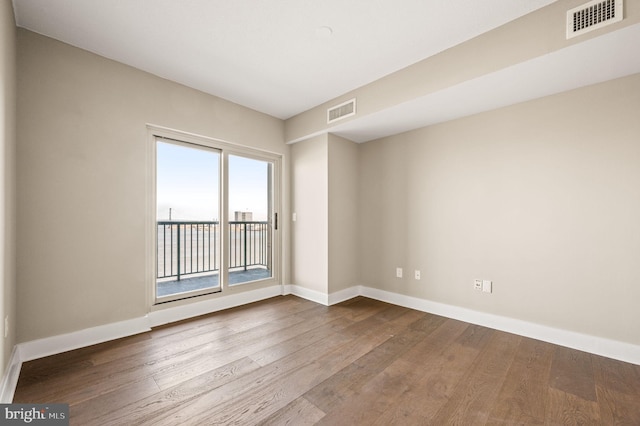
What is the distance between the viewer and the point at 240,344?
2.50 meters

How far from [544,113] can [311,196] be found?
2.72 meters

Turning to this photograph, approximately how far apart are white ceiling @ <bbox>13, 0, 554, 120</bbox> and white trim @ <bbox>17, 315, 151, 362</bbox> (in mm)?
2532

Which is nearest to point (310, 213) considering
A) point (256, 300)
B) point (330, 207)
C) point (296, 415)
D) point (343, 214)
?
point (330, 207)

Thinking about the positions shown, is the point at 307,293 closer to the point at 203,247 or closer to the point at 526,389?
the point at 203,247

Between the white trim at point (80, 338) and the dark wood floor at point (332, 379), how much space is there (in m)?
0.10

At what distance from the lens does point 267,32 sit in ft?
7.36

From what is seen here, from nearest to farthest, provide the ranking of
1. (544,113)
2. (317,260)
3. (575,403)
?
(575,403)
(544,113)
(317,260)

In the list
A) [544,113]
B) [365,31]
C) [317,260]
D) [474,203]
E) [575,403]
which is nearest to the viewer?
[575,403]

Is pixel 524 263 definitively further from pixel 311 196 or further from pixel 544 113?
pixel 311 196

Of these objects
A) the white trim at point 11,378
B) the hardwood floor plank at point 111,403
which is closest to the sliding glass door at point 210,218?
the white trim at point 11,378

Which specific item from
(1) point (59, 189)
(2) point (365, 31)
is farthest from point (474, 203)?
(1) point (59, 189)

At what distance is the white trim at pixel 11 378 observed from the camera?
164 cm

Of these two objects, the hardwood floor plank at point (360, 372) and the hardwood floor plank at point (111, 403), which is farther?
the hardwood floor plank at point (360, 372)

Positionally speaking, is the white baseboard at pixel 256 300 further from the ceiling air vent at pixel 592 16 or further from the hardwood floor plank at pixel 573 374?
the ceiling air vent at pixel 592 16
